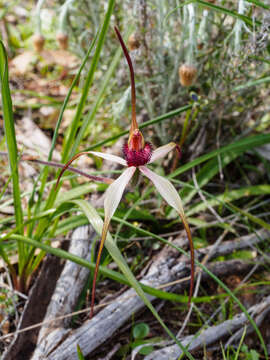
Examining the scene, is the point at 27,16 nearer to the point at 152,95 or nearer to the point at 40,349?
the point at 152,95

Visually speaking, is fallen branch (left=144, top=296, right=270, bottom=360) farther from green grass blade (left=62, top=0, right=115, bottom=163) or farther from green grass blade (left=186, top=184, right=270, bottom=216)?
green grass blade (left=62, top=0, right=115, bottom=163)

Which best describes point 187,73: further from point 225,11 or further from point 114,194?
point 114,194

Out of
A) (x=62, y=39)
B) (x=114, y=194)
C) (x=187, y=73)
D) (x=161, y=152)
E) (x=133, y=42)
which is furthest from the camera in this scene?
(x=62, y=39)

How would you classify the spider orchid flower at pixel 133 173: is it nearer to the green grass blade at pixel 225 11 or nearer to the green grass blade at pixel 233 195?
the green grass blade at pixel 225 11

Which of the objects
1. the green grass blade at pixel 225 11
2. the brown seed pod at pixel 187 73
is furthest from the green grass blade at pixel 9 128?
the brown seed pod at pixel 187 73

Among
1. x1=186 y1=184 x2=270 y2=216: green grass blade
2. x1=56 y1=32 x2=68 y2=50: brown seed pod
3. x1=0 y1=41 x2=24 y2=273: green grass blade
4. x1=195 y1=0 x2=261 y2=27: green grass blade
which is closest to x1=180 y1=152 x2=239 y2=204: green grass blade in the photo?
x1=186 y1=184 x2=270 y2=216: green grass blade

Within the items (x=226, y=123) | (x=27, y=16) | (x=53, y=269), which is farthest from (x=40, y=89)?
(x=53, y=269)

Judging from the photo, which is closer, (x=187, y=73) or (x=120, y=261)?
(x=120, y=261)

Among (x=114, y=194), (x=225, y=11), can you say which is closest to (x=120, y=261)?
(x=114, y=194)
